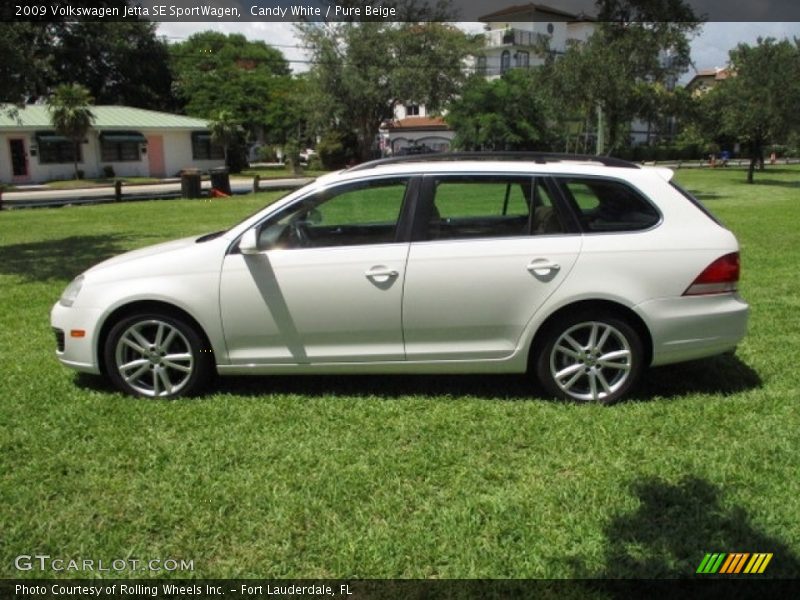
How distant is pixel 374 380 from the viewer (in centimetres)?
542

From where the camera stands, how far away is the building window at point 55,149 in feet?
134

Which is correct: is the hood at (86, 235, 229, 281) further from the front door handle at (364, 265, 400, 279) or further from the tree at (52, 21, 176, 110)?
the tree at (52, 21, 176, 110)

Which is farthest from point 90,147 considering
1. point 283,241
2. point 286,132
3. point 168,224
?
point 283,241

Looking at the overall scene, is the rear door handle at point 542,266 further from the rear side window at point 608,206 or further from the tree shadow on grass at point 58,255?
the tree shadow on grass at point 58,255

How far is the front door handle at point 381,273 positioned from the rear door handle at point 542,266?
879mm

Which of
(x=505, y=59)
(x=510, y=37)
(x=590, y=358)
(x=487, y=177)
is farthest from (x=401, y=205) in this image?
(x=505, y=59)

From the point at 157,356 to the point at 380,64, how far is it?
39577 mm

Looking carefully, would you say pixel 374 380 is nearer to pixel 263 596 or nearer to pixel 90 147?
pixel 263 596

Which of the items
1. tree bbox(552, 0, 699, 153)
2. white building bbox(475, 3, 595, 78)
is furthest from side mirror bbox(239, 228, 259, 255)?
white building bbox(475, 3, 595, 78)

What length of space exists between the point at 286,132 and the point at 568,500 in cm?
6134

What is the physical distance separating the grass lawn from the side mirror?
1.04m

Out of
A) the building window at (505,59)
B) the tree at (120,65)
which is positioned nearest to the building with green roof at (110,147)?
the tree at (120,65)

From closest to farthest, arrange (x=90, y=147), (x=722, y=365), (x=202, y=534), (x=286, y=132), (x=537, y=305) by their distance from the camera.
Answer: (x=202, y=534)
(x=537, y=305)
(x=722, y=365)
(x=90, y=147)
(x=286, y=132)

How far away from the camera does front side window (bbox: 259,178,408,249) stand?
4887 mm
